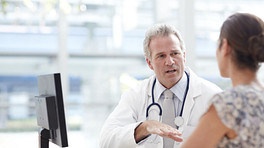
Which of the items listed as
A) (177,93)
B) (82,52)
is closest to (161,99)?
(177,93)

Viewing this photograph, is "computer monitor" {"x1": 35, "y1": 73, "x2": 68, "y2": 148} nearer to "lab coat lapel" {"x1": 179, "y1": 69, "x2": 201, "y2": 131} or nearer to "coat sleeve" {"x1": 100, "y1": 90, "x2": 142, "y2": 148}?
"coat sleeve" {"x1": 100, "y1": 90, "x2": 142, "y2": 148}

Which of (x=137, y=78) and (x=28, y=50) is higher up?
(x=28, y=50)

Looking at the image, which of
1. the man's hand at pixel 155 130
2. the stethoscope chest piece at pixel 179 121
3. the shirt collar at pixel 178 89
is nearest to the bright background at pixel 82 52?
the shirt collar at pixel 178 89

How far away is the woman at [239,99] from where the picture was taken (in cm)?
122

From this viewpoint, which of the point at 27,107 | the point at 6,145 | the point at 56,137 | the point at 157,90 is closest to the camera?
the point at 56,137

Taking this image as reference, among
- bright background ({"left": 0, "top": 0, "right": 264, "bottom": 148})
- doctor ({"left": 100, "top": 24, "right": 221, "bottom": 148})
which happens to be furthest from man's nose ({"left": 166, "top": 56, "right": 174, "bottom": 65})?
bright background ({"left": 0, "top": 0, "right": 264, "bottom": 148})

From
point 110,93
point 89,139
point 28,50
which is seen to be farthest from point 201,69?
point 28,50

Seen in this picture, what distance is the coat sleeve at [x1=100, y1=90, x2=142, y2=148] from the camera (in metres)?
2.05

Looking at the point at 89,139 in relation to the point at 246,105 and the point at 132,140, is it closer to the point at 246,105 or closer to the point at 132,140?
the point at 132,140

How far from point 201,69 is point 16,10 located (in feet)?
7.35

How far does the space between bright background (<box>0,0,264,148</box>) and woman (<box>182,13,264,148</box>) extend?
274 centimetres

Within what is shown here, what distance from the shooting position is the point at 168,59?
2170 millimetres

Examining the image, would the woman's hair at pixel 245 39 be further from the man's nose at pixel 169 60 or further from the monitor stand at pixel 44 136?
the monitor stand at pixel 44 136

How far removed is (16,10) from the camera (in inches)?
168
